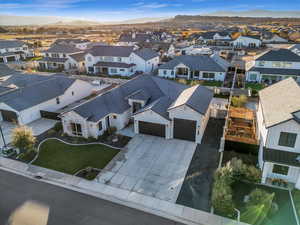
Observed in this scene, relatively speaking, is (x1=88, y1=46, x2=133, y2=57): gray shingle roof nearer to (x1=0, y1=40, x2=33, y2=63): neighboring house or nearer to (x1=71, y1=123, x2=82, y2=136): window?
(x1=71, y1=123, x2=82, y2=136): window

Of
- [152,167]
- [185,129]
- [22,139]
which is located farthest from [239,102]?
[22,139]

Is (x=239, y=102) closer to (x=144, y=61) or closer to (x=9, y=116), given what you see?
(x=144, y=61)

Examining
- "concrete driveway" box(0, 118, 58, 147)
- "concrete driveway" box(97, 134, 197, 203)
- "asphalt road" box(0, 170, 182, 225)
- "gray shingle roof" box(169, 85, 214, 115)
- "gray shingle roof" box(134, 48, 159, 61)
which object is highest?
"gray shingle roof" box(134, 48, 159, 61)

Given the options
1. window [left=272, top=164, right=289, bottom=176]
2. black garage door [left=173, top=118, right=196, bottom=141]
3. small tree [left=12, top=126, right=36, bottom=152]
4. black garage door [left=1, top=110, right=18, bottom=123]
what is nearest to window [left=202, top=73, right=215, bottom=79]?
black garage door [left=173, top=118, right=196, bottom=141]

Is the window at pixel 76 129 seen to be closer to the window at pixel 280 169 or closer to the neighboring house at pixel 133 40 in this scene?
the window at pixel 280 169

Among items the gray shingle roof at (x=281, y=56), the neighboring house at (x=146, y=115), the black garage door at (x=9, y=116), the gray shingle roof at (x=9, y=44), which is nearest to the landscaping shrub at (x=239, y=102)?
the neighboring house at (x=146, y=115)

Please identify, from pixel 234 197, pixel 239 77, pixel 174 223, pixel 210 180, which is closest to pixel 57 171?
pixel 174 223

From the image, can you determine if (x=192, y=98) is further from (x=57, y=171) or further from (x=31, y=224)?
(x=31, y=224)
